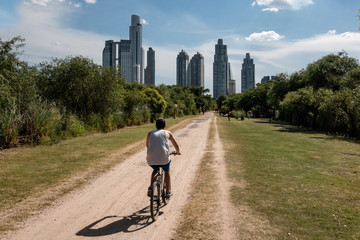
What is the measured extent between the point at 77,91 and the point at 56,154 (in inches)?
402

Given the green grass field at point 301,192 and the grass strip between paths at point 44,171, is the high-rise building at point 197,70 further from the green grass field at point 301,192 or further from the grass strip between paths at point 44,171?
the green grass field at point 301,192

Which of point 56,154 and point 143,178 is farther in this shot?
point 56,154

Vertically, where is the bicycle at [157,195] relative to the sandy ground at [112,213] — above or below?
above

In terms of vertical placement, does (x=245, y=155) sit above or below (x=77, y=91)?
below

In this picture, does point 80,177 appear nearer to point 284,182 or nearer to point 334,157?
point 284,182

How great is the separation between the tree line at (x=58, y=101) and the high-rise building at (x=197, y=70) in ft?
526

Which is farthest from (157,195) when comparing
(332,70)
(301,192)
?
(332,70)

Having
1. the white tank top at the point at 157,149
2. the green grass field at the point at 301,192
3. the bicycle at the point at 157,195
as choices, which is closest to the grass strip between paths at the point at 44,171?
the bicycle at the point at 157,195

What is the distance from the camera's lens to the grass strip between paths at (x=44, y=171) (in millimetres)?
5728

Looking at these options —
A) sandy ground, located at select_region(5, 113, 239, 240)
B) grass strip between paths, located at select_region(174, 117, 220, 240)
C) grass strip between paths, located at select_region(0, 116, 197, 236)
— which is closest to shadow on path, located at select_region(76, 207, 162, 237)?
sandy ground, located at select_region(5, 113, 239, 240)

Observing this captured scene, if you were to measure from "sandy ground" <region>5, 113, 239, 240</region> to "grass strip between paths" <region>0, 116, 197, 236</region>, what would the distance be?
→ 1.45 ft

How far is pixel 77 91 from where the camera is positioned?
20.6m

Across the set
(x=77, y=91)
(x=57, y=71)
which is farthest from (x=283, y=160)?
(x=57, y=71)

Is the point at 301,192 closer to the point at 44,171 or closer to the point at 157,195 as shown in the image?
the point at 157,195
